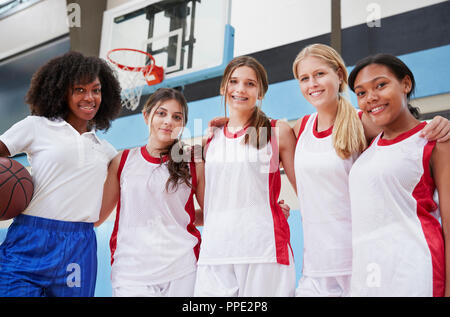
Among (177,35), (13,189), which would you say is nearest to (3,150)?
(13,189)

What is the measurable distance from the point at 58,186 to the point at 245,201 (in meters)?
0.72

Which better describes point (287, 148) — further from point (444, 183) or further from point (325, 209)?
point (444, 183)

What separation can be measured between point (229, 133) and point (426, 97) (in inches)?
59.7

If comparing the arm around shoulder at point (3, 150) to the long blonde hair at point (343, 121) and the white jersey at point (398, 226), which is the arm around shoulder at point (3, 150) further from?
the white jersey at point (398, 226)

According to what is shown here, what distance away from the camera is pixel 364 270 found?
4.52 feet

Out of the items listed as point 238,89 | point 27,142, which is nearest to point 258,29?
point 238,89

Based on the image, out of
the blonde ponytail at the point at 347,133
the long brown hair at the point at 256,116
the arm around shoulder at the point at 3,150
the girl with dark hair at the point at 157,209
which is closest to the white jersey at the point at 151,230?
the girl with dark hair at the point at 157,209

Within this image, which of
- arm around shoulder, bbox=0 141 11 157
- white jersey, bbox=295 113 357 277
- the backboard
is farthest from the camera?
the backboard

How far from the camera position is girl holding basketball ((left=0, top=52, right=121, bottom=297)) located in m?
1.53

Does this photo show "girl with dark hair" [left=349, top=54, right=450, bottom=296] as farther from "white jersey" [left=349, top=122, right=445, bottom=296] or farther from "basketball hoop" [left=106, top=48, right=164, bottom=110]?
"basketball hoop" [left=106, top=48, right=164, bottom=110]

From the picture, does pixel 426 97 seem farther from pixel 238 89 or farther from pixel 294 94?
pixel 238 89

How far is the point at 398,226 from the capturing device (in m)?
1.35

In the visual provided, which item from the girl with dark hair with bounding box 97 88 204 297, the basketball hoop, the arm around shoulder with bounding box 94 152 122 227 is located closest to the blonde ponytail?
the girl with dark hair with bounding box 97 88 204 297

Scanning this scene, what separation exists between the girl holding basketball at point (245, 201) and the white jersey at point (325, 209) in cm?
10
